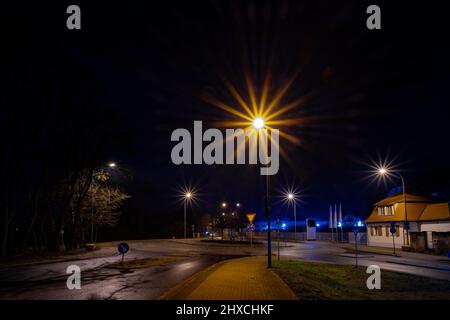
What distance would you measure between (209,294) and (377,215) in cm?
4192

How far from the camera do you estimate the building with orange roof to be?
113 ft

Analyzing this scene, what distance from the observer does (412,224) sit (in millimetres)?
40094

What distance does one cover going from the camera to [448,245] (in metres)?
31.6

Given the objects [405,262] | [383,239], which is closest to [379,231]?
[383,239]

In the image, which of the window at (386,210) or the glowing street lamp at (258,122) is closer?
the glowing street lamp at (258,122)

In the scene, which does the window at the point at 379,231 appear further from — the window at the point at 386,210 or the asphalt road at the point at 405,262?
the asphalt road at the point at 405,262

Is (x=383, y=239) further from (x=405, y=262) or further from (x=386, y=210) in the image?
(x=405, y=262)

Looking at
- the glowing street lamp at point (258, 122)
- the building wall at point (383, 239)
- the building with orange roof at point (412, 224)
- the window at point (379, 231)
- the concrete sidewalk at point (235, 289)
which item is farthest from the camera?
the window at point (379, 231)

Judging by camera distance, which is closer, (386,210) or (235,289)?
(235,289)

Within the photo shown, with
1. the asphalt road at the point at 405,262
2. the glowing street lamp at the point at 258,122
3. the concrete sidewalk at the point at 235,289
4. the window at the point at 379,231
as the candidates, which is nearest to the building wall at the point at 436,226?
the asphalt road at the point at 405,262

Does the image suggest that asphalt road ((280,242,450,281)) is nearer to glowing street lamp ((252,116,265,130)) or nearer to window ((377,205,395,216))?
glowing street lamp ((252,116,265,130))

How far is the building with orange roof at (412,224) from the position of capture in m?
34.6
